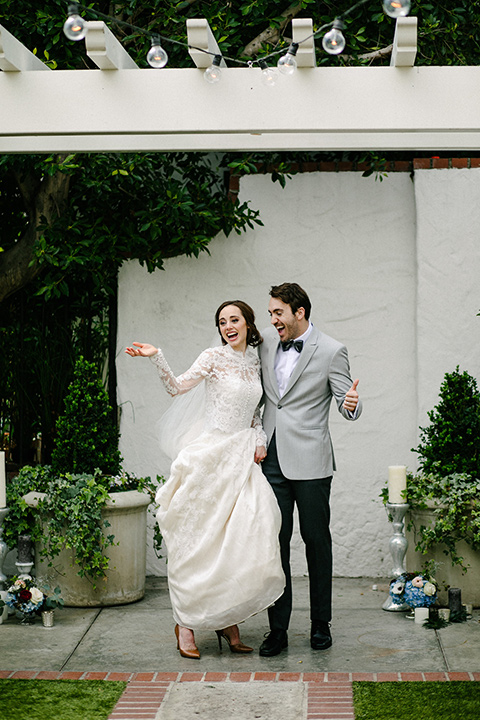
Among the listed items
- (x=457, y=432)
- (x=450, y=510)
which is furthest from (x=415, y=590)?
(x=457, y=432)

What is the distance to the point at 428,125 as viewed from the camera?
3.42 m

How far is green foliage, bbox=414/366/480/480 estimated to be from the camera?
17.9 ft

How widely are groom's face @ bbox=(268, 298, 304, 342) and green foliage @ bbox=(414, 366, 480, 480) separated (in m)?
1.33

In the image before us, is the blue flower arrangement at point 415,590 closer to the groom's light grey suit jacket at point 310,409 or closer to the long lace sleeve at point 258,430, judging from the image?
the groom's light grey suit jacket at point 310,409

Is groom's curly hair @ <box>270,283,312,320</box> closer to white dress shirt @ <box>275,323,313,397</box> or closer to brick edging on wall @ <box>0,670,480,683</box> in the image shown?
white dress shirt @ <box>275,323,313,397</box>

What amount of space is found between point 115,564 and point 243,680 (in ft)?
5.45

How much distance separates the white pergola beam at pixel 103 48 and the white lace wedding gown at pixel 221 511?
150cm

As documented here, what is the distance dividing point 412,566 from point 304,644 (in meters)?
1.18

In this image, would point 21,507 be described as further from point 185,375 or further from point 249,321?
point 249,321

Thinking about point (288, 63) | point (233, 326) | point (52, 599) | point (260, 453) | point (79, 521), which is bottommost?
point (52, 599)

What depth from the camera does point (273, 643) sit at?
15.0 ft

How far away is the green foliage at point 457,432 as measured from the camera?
5461 millimetres

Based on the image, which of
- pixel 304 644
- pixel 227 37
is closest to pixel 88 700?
pixel 304 644

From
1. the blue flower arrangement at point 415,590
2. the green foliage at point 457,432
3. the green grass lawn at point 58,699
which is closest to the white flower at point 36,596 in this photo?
the green grass lawn at point 58,699
